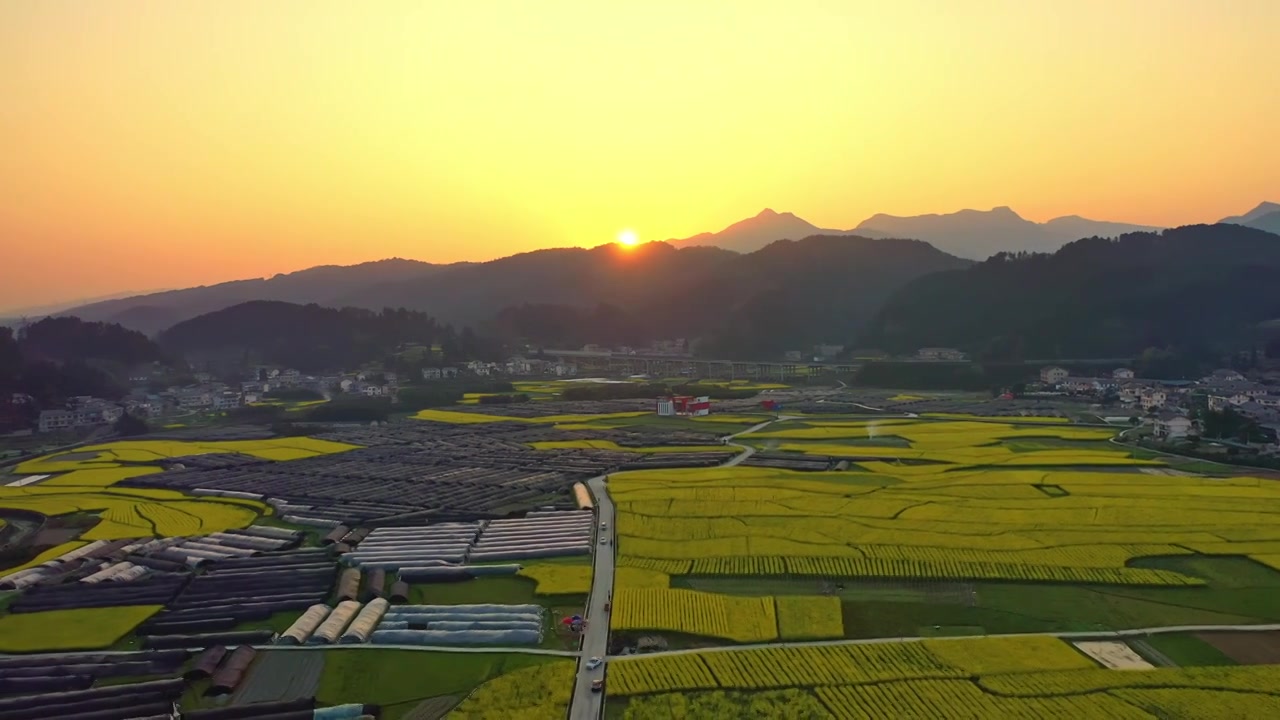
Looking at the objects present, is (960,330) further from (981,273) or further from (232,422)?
(232,422)

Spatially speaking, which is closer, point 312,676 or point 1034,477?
point 312,676

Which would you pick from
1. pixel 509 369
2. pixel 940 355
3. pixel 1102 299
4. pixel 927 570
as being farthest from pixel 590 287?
pixel 927 570

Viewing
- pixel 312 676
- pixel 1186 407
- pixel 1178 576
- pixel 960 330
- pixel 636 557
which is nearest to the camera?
pixel 312 676

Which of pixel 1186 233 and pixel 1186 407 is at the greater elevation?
pixel 1186 233

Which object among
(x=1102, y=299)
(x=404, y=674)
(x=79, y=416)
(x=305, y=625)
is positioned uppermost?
(x=1102, y=299)

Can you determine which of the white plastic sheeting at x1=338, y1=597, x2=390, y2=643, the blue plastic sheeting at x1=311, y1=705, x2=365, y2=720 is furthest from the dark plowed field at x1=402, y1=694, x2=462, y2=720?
the white plastic sheeting at x1=338, y1=597, x2=390, y2=643

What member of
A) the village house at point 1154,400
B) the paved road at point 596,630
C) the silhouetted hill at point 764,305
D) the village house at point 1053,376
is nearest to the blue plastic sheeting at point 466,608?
the paved road at point 596,630

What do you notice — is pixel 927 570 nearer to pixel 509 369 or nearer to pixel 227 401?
pixel 227 401

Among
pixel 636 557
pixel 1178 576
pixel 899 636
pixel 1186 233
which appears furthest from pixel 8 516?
pixel 1186 233
